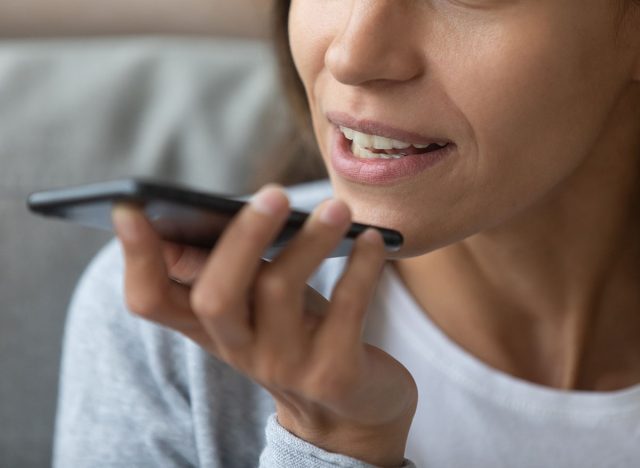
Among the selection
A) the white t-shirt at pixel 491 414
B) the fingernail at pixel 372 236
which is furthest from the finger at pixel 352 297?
the white t-shirt at pixel 491 414

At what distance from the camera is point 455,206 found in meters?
0.92

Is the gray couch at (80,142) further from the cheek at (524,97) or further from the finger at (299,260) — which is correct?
the finger at (299,260)

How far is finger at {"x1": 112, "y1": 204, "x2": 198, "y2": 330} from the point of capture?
2.12 ft

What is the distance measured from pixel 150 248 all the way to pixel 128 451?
0.49 meters

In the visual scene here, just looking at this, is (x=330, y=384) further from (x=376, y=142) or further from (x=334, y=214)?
(x=376, y=142)

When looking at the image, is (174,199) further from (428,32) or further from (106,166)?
(106,166)

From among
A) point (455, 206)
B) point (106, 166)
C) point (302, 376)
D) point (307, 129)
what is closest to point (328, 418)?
point (302, 376)

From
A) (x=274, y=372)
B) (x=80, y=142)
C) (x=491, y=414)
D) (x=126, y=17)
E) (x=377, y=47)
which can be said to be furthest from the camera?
(x=126, y=17)

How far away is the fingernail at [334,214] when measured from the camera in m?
0.69

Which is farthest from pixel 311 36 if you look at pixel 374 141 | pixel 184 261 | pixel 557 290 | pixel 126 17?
pixel 126 17

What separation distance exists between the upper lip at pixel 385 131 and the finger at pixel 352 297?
0.17 meters

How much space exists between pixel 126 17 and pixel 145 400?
28.3 inches

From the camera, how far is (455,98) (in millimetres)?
874

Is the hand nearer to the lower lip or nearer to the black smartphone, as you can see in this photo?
the black smartphone
